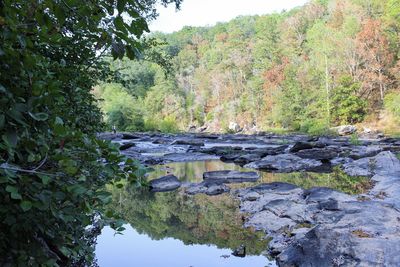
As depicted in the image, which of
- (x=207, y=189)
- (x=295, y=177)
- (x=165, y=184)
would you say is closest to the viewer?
(x=207, y=189)

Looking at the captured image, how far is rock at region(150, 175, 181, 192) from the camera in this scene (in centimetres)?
1163

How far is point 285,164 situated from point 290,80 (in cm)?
3634

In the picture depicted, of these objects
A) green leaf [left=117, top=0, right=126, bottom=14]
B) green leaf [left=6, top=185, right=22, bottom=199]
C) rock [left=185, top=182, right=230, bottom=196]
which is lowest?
rock [left=185, top=182, right=230, bottom=196]

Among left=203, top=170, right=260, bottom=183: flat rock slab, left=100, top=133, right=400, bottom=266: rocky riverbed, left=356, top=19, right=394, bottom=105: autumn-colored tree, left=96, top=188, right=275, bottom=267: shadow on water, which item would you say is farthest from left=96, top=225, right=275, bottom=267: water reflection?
left=356, top=19, right=394, bottom=105: autumn-colored tree

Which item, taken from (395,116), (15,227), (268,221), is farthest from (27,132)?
(395,116)

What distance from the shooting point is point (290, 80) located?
164 ft

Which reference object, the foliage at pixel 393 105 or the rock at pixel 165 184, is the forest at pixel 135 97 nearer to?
the foliage at pixel 393 105

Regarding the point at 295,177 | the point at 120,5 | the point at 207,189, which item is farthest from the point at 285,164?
the point at 120,5

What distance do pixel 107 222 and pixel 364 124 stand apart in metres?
42.4

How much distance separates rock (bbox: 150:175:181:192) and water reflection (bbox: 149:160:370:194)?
1.29m

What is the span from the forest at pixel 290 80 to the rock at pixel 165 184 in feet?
14.2

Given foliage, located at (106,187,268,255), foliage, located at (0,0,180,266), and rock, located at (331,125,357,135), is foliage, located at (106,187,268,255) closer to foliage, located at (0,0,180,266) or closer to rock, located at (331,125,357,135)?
foliage, located at (0,0,180,266)

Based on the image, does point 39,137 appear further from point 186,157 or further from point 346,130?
point 346,130

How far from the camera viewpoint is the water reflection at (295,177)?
37.3ft
